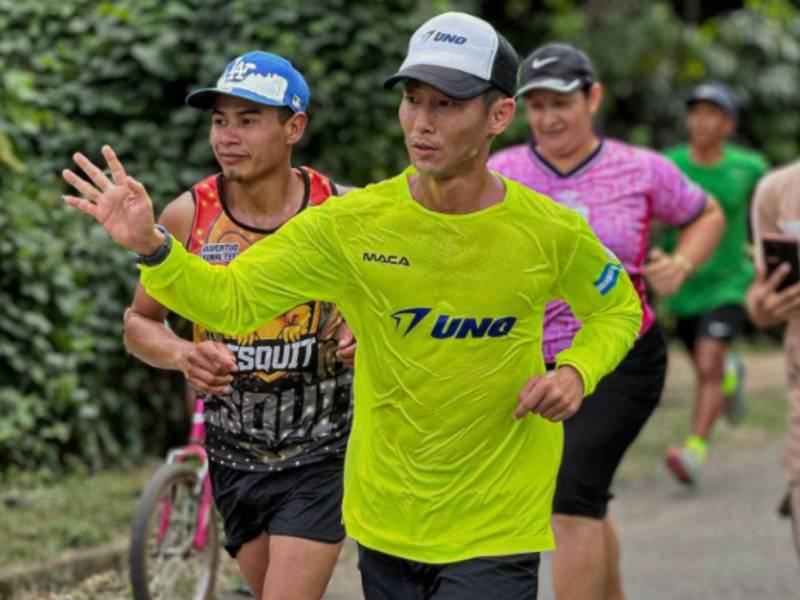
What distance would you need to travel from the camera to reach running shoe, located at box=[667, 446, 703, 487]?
10375mm

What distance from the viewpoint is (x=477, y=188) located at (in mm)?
4352

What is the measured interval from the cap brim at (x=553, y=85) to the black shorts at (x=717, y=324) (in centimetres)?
500

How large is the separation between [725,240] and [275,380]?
22.5ft

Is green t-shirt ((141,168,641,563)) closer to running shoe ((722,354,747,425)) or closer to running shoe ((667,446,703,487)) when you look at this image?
running shoe ((667,446,703,487))

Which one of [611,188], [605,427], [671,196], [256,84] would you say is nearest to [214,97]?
[256,84]

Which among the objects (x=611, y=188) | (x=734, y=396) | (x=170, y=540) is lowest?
(x=734, y=396)

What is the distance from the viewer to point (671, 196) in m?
6.57

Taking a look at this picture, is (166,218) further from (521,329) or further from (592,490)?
(592,490)

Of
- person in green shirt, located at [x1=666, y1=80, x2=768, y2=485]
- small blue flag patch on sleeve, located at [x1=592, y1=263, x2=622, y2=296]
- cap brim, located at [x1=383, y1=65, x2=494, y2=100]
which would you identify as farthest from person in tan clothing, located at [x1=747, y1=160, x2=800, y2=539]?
person in green shirt, located at [x1=666, y1=80, x2=768, y2=485]

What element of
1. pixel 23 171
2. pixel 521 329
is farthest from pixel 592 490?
pixel 23 171

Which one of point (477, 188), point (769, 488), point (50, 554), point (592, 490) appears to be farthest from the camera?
point (769, 488)

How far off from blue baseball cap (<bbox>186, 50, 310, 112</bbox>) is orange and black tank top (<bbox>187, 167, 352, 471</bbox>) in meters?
0.29

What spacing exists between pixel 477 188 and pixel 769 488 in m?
6.70

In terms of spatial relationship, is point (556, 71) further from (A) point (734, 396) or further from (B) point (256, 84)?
A: (A) point (734, 396)
